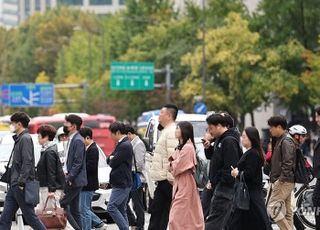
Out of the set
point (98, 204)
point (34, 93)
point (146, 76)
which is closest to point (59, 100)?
point (34, 93)

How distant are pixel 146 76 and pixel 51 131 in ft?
179

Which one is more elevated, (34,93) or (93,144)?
(93,144)

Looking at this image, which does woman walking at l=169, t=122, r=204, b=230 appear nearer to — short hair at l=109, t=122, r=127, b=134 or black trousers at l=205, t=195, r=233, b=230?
black trousers at l=205, t=195, r=233, b=230

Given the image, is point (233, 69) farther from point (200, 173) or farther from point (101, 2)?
point (101, 2)

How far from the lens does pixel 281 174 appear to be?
16.5 m

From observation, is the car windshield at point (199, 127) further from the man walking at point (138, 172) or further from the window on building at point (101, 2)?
the window on building at point (101, 2)

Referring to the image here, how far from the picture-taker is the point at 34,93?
90125 millimetres

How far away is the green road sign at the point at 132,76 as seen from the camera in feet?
234

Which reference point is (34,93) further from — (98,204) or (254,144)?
(254,144)

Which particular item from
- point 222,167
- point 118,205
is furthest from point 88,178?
point 222,167

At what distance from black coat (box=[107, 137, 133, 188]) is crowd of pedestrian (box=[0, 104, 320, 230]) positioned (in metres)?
0.01

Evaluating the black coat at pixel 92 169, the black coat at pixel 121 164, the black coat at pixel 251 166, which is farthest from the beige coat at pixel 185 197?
the black coat at pixel 92 169

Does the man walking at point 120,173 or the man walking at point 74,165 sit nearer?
the man walking at point 74,165

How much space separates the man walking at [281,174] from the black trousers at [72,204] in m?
2.55
